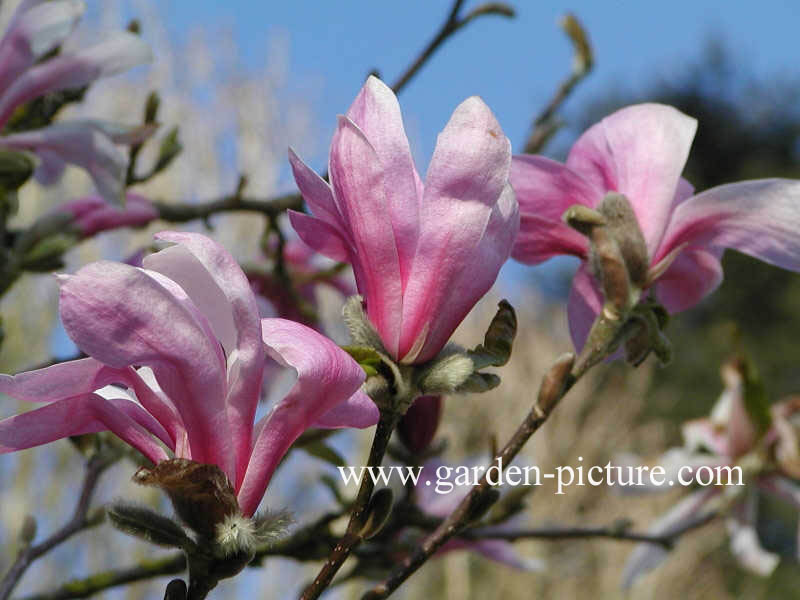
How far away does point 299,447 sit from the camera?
609 millimetres

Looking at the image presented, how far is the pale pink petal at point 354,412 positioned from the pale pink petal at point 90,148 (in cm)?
27

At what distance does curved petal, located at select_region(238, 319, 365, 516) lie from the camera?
0.34 m

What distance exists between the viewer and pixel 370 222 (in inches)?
15.5

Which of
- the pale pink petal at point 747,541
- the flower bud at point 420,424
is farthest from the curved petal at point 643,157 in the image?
the pale pink petal at point 747,541

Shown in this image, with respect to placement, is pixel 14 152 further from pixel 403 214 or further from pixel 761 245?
pixel 761 245

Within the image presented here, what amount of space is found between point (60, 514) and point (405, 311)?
7.11ft

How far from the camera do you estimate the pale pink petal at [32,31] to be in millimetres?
564

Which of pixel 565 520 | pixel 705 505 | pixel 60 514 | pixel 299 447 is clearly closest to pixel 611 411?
pixel 565 520

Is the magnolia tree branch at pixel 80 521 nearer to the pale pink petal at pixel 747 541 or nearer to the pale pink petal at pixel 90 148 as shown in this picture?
the pale pink petal at pixel 90 148

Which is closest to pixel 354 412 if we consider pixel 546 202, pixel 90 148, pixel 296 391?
pixel 296 391

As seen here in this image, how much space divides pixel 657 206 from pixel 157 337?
27 cm

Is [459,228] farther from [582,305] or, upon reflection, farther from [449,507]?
[449,507]

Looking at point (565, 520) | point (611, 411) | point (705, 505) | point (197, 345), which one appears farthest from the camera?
point (611, 411)

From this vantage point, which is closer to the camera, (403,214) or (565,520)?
(403,214)
